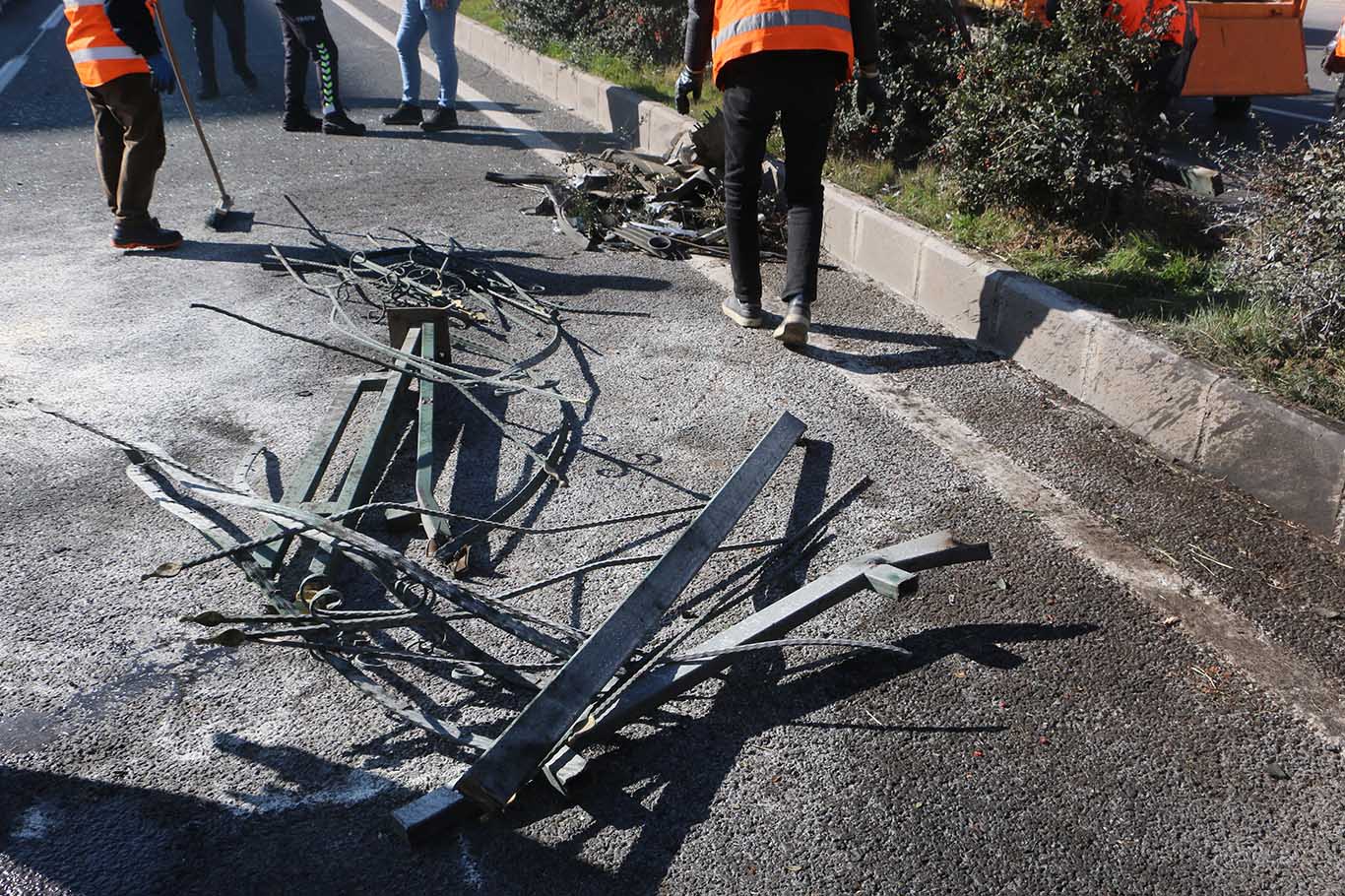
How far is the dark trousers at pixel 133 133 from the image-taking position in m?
5.92

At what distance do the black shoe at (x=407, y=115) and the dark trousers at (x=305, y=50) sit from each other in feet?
1.73

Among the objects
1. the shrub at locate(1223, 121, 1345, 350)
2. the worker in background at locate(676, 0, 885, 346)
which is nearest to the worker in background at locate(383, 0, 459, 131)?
the worker in background at locate(676, 0, 885, 346)

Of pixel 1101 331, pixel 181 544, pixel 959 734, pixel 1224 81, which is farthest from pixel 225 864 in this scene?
pixel 1224 81

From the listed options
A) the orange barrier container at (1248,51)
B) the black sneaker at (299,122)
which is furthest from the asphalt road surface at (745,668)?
the orange barrier container at (1248,51)

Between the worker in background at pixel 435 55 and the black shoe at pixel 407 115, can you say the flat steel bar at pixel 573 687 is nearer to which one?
the worker in background at pixel 435 55

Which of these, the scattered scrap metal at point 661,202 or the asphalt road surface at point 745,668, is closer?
the asphalt road surface at point 745,668

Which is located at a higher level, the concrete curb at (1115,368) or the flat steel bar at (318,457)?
the concrete curb at (1115,368)

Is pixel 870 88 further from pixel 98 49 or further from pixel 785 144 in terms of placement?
pixel 98 49

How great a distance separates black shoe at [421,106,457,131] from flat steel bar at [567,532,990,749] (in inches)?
294

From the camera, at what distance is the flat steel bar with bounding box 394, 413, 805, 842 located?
2113 mm

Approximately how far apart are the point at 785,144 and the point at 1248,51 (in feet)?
23.7

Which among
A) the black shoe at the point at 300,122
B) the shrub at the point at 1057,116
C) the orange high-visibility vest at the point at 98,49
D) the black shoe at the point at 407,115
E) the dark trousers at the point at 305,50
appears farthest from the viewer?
the black shoe at the point at 407,115

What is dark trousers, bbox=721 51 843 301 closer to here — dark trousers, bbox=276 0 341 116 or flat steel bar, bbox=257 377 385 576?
flat steel bar, bbox=257 377 385 576

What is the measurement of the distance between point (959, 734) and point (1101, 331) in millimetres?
2247
